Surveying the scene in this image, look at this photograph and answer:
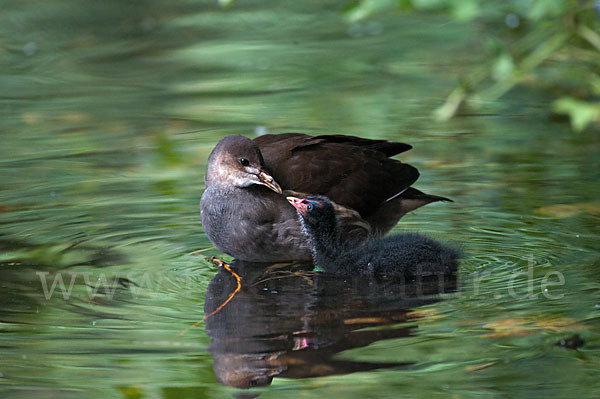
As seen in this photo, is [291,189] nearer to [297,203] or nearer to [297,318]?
[297,203]

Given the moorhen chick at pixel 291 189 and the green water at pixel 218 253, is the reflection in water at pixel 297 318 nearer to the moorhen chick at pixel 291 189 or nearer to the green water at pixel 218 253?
the green water at pixel 218 253

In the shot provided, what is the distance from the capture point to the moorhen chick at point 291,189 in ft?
19.2

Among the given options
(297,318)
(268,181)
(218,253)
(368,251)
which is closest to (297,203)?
(268,181)

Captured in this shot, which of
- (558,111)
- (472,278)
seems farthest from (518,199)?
(558,111)

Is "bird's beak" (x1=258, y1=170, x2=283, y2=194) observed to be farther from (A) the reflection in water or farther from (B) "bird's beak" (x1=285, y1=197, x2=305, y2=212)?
(A) the reflection in water

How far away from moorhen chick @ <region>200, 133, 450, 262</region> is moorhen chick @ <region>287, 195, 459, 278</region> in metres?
0.14

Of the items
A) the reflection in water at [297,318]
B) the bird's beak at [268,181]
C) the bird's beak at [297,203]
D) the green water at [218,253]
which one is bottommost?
the reflection in water at [297,318]

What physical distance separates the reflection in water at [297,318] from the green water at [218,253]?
0.7 inches

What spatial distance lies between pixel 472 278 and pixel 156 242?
1952mm

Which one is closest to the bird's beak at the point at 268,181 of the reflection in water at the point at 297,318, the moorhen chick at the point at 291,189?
the moorhen chick at the point at 291,189

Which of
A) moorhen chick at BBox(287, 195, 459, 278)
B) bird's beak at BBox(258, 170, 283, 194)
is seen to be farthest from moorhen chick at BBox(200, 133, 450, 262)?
moorhen chick at BBox(287, 195, 459, 278)

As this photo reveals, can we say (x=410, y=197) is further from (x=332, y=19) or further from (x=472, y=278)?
(x=332, y=19)

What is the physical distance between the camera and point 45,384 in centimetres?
422

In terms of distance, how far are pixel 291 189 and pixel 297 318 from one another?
1281mm
